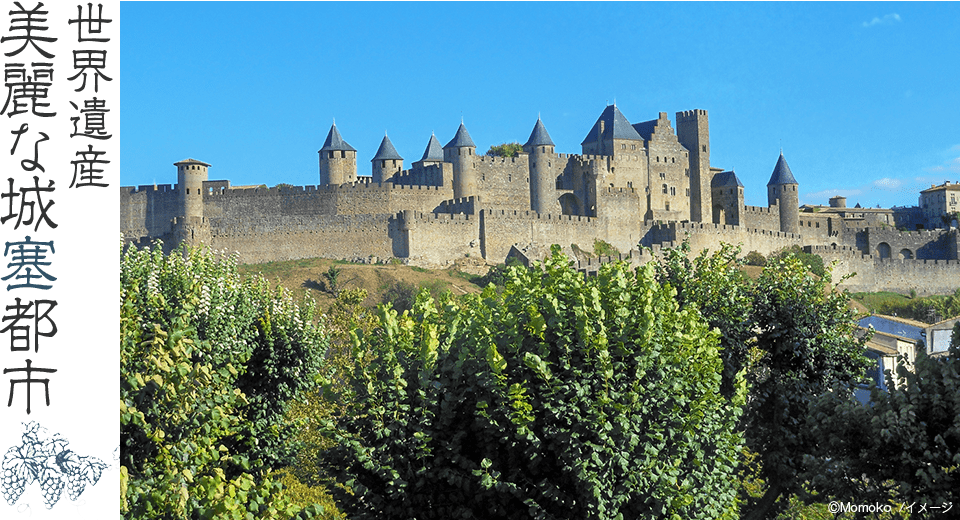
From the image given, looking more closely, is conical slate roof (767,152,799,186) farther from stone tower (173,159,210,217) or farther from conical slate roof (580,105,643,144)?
stone tower (173,159,210,217)

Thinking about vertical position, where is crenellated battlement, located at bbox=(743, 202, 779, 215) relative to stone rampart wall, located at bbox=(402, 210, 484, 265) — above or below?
above

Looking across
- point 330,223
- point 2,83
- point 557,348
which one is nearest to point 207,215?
point 330,223

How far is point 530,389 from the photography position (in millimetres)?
12547

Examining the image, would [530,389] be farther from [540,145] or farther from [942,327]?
[540,145]

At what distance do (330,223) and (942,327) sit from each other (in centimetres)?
3212

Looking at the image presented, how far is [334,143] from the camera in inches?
2336

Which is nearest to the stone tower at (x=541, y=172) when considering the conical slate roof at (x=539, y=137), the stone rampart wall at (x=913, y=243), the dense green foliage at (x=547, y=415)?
the conical slate roof at (x=539, y=137)

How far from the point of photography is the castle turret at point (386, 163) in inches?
Result: 2426

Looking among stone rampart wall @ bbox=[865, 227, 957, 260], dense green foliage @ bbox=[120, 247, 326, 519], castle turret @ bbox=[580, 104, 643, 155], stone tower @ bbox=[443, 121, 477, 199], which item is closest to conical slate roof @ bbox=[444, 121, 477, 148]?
stone tower @ bbox=[443, 121, 477, 199]

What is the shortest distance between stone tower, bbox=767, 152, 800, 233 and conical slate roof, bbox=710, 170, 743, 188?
466cm

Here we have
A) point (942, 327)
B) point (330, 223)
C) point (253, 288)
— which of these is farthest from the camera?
point (330, 223)

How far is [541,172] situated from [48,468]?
183ft

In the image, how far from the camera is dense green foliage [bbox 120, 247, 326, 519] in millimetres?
9469

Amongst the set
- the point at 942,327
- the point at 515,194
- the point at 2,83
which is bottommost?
the point at 942,327
